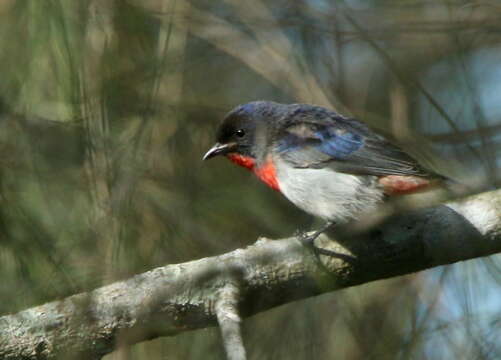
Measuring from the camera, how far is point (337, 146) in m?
4.52

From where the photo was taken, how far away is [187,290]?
2.97m

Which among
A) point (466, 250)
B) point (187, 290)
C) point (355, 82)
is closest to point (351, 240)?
point (466, 250)

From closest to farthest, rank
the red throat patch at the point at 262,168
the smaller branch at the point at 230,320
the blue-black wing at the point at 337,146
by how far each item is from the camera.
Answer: the smaller branch at the point at 230,320, the blue-black wing at the point at 337,146, the red throat patch at the point at 262,168

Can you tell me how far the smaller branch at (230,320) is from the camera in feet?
7.87

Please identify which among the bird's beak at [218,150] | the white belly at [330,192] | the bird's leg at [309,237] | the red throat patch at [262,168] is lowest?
the bird's leg at [309,237]

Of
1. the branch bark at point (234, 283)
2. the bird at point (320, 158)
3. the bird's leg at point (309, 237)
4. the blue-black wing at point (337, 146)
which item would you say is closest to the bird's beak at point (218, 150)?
the bird at point (320, 158)

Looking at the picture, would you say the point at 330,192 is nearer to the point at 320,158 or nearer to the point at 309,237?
the point at 320,158

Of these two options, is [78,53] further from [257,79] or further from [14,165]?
[257,79]

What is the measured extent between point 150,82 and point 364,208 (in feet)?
4.22

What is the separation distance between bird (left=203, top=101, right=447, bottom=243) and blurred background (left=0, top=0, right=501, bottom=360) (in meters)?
0.17

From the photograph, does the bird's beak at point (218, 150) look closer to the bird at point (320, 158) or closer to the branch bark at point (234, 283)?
the bird at point (320, 158)

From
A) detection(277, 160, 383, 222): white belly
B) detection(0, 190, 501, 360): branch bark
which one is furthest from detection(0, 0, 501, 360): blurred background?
detection(277, 160, 383, 222): white belly

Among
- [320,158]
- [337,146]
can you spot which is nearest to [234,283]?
[320,158]

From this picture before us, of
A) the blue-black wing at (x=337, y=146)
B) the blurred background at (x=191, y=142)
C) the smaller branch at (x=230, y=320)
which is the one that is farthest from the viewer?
the blue-black wing at (x=337, y=146)
